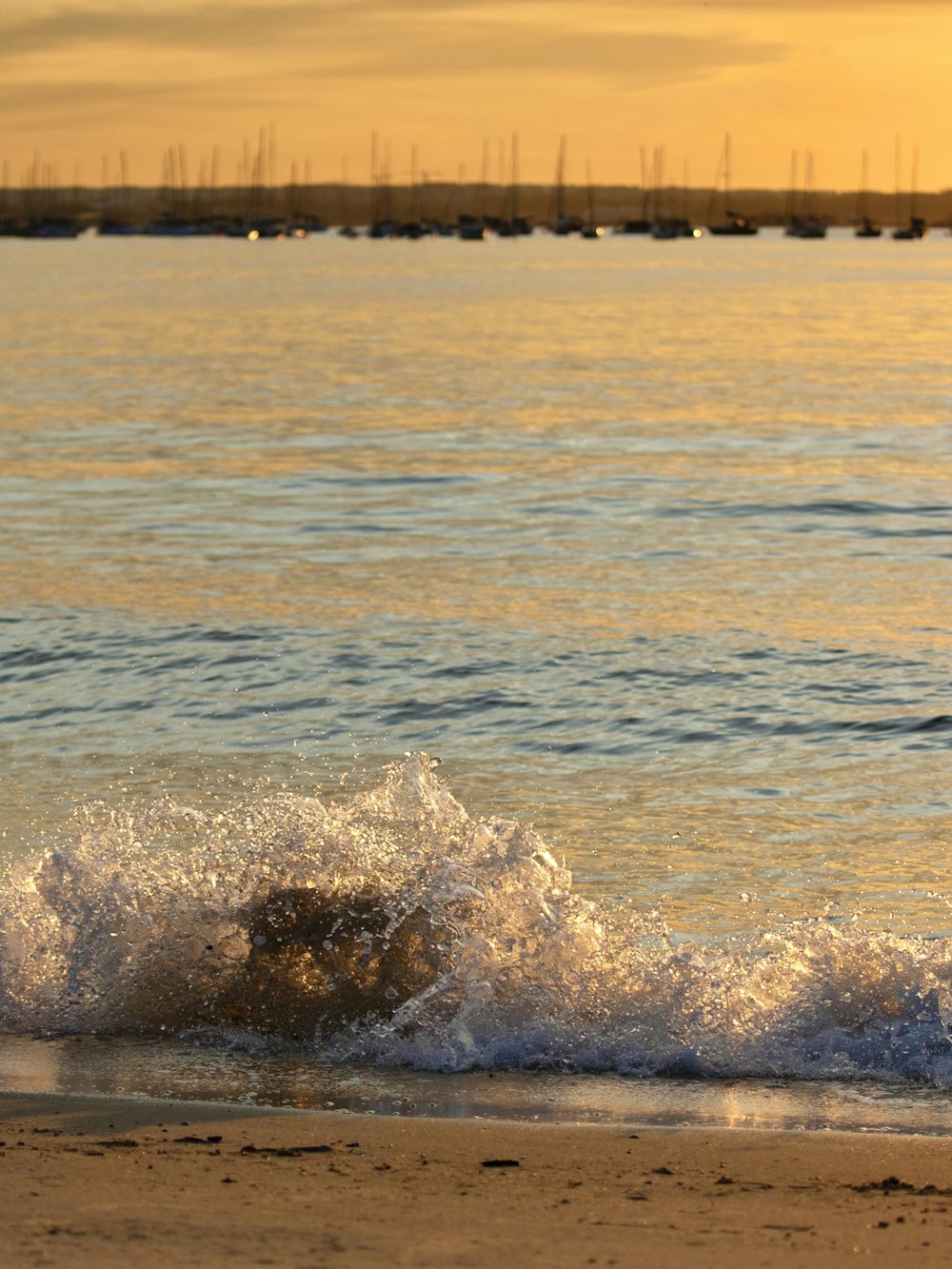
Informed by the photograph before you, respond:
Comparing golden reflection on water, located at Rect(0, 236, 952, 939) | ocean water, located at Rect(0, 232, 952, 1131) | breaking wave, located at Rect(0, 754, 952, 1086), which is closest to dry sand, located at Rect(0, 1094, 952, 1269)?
ocean water, located at Rect(0, 232, 952, 1131)

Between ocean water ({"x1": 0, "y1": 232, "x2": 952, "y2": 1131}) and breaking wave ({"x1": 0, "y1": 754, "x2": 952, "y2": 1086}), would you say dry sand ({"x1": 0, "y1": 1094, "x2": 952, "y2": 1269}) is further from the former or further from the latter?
breaking wave ({"x1": 0, "y1": 754, "x2": 952, "y2": 1086})

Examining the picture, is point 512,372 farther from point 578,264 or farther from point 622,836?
point 578,264

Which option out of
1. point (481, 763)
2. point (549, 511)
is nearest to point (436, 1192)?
point (481, 763)

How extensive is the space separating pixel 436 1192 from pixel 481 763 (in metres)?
7.03

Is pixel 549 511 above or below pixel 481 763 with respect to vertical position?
above

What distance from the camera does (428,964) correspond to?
27.6 feet

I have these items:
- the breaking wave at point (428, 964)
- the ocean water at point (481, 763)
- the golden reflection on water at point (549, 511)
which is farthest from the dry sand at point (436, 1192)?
the golden reflection on water at point (549, 511)

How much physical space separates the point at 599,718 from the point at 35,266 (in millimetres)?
122861

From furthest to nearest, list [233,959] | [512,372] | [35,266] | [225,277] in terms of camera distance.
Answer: [35,266], [225,277], [512,372], [233,959]

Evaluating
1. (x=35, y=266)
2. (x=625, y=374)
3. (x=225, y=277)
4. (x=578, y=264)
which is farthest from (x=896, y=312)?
(x=35, y=266)

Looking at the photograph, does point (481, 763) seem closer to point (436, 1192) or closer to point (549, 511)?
point (436, 1192)

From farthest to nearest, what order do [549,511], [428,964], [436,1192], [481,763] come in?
[549,511] → [481,763] → [428,964] → [436,1192]

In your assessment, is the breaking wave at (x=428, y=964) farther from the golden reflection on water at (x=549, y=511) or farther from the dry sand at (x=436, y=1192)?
the golden reflection on water at (x=549, y=511)

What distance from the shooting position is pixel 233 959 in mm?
8539
